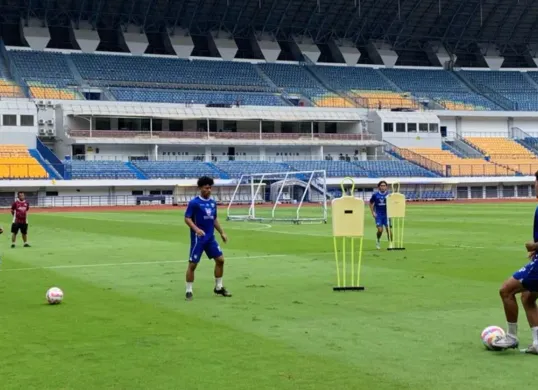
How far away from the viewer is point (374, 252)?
25.4 meters

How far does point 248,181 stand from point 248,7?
28.2m

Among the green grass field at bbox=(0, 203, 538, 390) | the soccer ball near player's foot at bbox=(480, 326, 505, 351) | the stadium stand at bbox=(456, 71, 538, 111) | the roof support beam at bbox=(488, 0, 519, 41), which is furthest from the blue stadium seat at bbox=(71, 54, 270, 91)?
the soccer ball near player's foot at bbox=(480, 326, 505, 351)

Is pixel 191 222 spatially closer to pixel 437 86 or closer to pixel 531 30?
pixel 437 86

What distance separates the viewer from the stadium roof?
97812 millimetres

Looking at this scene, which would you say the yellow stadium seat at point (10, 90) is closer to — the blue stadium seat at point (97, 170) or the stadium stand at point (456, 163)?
the blue stadium seat at point (97, 170)

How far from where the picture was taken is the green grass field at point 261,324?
30.5 ft

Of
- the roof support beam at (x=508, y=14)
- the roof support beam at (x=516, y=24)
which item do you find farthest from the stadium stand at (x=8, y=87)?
the roof support beam at (x=516, y=24)

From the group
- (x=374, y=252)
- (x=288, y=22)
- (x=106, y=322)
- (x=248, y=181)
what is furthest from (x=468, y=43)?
(x=106, y=322)

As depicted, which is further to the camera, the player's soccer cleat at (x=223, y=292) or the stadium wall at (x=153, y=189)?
the stadium wall at (x=153, y=189)

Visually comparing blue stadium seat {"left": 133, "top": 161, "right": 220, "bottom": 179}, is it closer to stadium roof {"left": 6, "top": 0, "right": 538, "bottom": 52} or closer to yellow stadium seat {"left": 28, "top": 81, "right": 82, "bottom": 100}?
Result: yellow stadium seat {"left": 28, "top": 81, "right": 82, "bottom": 100}

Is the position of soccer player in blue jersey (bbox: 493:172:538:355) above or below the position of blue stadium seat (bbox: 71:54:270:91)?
below

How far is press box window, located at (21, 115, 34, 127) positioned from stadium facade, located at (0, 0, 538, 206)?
105 millimetres

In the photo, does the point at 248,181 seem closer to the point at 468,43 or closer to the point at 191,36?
the point at 191,36

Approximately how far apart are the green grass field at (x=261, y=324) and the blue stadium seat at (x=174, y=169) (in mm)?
56676
